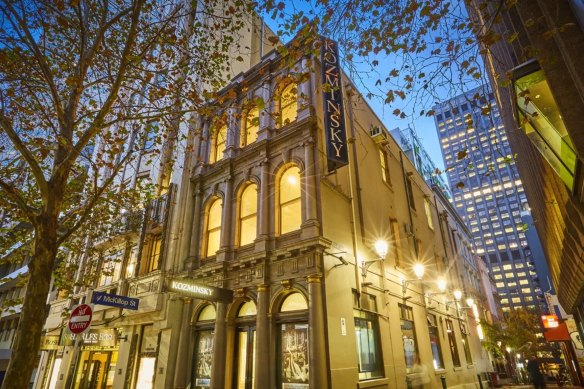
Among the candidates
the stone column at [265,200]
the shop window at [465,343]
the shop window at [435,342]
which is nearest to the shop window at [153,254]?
the stone column at [265,200]

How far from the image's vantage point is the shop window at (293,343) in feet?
33.7

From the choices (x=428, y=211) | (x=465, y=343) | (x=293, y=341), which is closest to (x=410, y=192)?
(x=428, y=211)

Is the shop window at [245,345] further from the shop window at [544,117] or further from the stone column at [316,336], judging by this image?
the shop window at [544,117]

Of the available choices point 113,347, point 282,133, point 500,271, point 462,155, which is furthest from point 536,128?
point 500,271

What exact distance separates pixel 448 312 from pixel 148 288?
1818cm

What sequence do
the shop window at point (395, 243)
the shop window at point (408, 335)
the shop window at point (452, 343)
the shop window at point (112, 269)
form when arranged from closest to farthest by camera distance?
the shop window at point (408, 335)
the shop window at point (395, 243)
the shop window at point (112, 269)
the shop window at point (452, 343)

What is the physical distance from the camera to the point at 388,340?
42.6ft

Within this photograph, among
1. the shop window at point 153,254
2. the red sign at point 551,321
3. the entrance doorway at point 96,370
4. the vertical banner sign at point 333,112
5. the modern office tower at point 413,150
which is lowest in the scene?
the entrance doorway at point 96,370

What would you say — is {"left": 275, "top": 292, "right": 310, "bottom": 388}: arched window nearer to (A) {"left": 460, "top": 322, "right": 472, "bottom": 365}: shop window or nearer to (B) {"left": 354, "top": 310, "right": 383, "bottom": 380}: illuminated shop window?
(B) {"left": 354, "top": 310, "right": 383, "bottom": 380}: illuminated shop window

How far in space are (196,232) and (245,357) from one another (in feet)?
20.3

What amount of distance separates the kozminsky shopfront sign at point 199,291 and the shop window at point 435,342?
11732 millimetres

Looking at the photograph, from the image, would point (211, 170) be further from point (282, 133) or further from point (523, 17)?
point (523, 17)

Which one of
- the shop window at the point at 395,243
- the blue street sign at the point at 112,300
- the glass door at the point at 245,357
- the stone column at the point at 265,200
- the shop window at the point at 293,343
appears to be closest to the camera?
the blue street sign at the point at 112,300

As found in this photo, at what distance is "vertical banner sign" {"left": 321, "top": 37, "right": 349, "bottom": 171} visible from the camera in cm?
1234
